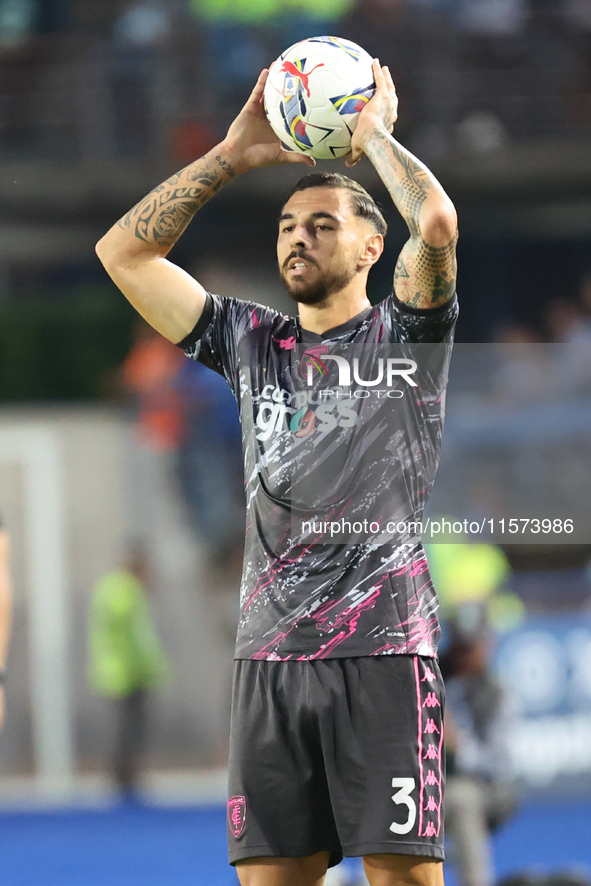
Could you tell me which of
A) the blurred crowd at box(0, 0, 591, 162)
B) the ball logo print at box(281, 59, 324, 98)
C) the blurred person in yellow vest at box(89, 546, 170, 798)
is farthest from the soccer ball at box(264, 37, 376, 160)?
the blurred crowd at box(0, 0, 591, 162)

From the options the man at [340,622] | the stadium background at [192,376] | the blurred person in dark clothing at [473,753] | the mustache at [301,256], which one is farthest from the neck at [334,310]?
the stadium background at [192,376]

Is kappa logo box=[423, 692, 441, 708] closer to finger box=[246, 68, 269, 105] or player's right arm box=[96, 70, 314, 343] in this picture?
player's right arm box=[96, 70, 314, 343]

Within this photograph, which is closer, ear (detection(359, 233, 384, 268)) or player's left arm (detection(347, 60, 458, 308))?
player's left arm (detection(347, 60, 458, 308))

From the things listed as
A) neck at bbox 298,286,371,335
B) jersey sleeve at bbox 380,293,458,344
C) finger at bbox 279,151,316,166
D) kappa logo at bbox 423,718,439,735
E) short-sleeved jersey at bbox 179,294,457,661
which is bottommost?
kappa logo at bbox 423,718,439,735

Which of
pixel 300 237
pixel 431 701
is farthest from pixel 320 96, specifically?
pixel 431 701

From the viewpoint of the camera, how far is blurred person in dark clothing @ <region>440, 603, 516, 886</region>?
4.96 metres

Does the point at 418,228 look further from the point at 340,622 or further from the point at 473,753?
the point at 473,753

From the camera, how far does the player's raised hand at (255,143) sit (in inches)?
134

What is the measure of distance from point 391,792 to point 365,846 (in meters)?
0.14

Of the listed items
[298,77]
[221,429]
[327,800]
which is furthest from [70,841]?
[298,77]

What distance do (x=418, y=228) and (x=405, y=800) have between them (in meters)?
1.42

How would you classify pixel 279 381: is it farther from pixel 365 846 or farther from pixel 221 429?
pixel 221 429

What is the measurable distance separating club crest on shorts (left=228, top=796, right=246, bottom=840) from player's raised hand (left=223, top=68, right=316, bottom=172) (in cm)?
174

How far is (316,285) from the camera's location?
3.22 metres
